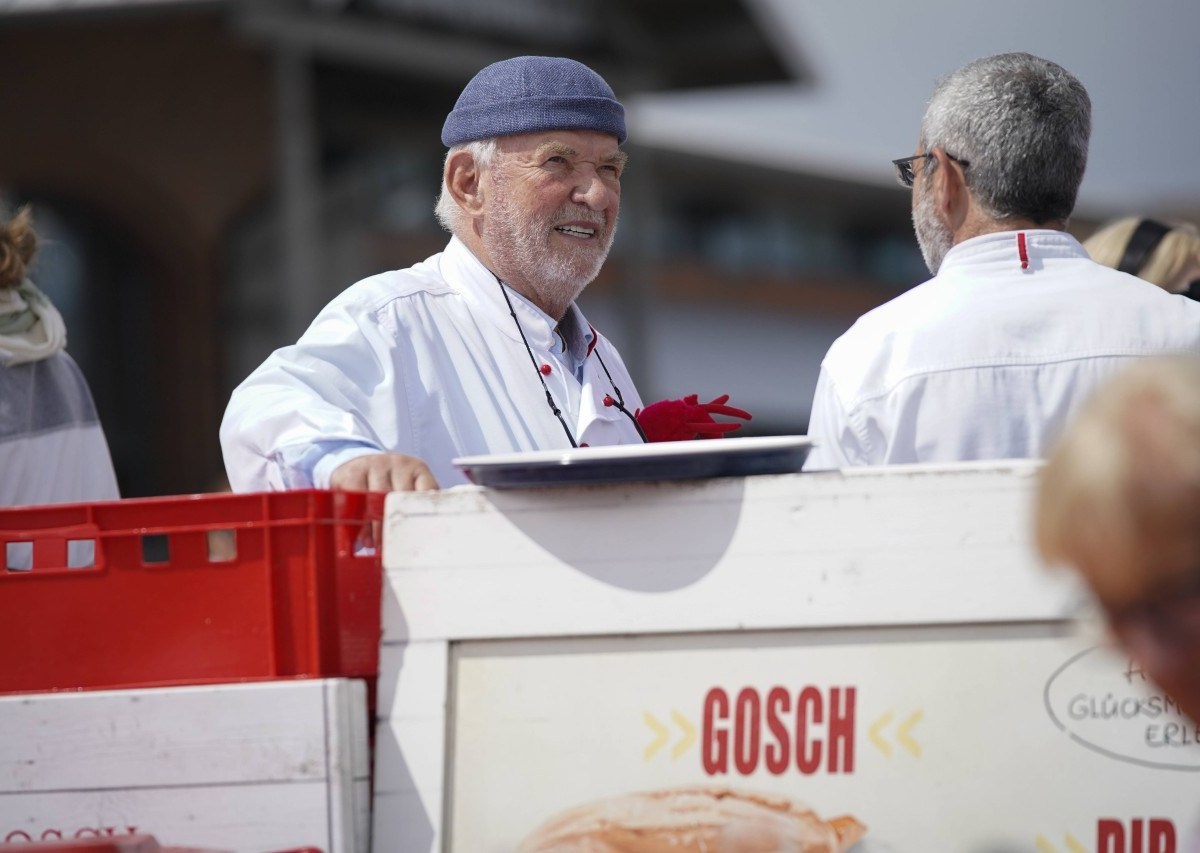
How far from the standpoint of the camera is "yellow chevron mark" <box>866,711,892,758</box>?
1914 millimetres

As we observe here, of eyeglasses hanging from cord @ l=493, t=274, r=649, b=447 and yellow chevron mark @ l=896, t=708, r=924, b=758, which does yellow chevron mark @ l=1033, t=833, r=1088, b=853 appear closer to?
yellow chevron mark @ l=896, t=708, r=924, b=758

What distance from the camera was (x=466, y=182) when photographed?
3285 mm

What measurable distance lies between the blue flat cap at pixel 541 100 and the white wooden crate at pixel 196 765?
56.0 inches

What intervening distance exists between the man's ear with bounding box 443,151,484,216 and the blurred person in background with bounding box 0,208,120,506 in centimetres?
91

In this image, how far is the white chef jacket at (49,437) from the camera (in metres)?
3.35

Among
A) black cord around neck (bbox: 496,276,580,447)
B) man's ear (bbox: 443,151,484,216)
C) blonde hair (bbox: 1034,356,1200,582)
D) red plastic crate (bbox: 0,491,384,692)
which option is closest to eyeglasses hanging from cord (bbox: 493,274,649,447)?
black cord around neck (bbox: 496,276,580,447)

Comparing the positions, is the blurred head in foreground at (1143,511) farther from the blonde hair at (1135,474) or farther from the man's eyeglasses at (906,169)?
the man's eyeglasses at (906,169)

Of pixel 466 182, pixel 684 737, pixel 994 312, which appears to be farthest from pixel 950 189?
pixel 684 737

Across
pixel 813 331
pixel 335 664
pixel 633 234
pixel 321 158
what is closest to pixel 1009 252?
pixel 335 664

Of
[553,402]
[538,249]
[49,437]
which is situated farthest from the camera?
[49,437]

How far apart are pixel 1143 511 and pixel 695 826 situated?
3.09ft

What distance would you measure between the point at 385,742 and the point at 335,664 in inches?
5.1

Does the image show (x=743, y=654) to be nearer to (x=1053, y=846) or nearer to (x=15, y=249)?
(x=1053, y=846)

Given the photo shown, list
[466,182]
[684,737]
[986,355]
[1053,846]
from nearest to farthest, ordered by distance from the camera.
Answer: [1053,846], [684,737], [986,355], [466,182]
